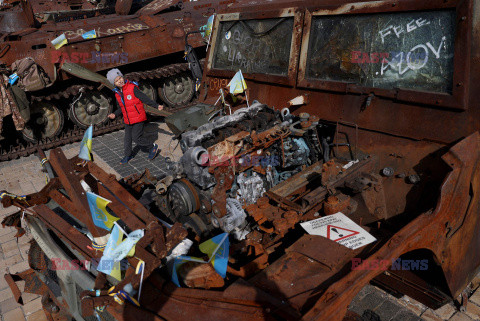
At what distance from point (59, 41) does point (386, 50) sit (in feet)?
21.7

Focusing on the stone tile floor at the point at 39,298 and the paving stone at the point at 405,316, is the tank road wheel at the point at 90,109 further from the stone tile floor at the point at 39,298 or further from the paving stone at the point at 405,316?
the paving stone at the point at 405,316

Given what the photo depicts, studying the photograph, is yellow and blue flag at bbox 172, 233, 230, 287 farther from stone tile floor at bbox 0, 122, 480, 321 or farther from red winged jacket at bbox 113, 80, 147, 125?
red winged jacket at bbox 113, 80, 147, 125

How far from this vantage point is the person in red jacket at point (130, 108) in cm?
642

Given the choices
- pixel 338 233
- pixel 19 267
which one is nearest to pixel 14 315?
pixel 19 267

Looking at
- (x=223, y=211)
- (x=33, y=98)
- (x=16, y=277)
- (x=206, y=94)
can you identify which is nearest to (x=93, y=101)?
(x=33, y=98)

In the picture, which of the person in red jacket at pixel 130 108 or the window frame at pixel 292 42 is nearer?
the window frame at pixel 292 42

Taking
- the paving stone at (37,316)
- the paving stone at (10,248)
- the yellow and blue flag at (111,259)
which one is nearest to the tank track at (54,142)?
the paving stone at (10,248)

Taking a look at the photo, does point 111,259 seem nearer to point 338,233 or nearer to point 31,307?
point 338,233

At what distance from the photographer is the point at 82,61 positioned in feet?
24.7

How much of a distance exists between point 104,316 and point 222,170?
1.37 metres

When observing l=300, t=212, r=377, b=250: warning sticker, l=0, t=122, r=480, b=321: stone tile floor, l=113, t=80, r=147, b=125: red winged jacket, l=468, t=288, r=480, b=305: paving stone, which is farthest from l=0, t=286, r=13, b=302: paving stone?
l=468, t=288, r=480, b=305: paving stone

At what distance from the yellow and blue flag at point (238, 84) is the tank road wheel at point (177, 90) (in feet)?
18.6

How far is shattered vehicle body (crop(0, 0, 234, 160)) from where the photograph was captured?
22.9ft

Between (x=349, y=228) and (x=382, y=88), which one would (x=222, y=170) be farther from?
(x=382, y=88)
